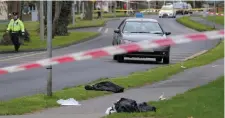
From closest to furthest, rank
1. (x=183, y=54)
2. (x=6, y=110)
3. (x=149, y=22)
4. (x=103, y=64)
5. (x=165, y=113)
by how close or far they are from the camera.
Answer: (x=165, y=113)
(x=6, y=110)
(x=103, y=64)
(x=149, y=22)
(x=183, y=54)

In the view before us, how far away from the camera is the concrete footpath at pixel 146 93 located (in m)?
9.16

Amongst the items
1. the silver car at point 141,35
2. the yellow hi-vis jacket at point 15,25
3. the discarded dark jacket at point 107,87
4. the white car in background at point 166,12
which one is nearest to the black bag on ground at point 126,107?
the discarded dark jacket at point 107,87

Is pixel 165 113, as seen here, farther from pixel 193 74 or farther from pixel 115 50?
pixel 193 74

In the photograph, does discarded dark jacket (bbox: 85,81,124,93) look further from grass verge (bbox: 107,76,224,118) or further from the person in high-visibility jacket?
the person in high-visibility jacket

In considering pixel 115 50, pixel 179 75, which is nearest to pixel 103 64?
pixel 179 75

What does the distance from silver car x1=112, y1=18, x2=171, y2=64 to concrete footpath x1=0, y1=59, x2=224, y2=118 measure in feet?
10.5

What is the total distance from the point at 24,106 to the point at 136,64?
35.0 ft

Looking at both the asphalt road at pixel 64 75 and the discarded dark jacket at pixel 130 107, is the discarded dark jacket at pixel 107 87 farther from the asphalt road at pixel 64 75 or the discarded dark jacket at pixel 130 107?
the discarded dark jacket at pixel 130 107

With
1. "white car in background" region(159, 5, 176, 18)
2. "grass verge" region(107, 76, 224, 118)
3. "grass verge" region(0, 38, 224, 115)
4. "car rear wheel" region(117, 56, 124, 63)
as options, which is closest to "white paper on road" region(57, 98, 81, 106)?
"grass verge" region(0, 38, 224, 115)

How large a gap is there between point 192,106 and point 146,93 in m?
2.64

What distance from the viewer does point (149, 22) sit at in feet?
70.0

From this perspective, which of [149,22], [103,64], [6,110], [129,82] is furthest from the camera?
[149,22]

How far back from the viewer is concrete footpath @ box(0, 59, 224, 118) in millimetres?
9156

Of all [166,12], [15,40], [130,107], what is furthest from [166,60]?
[166,12]
